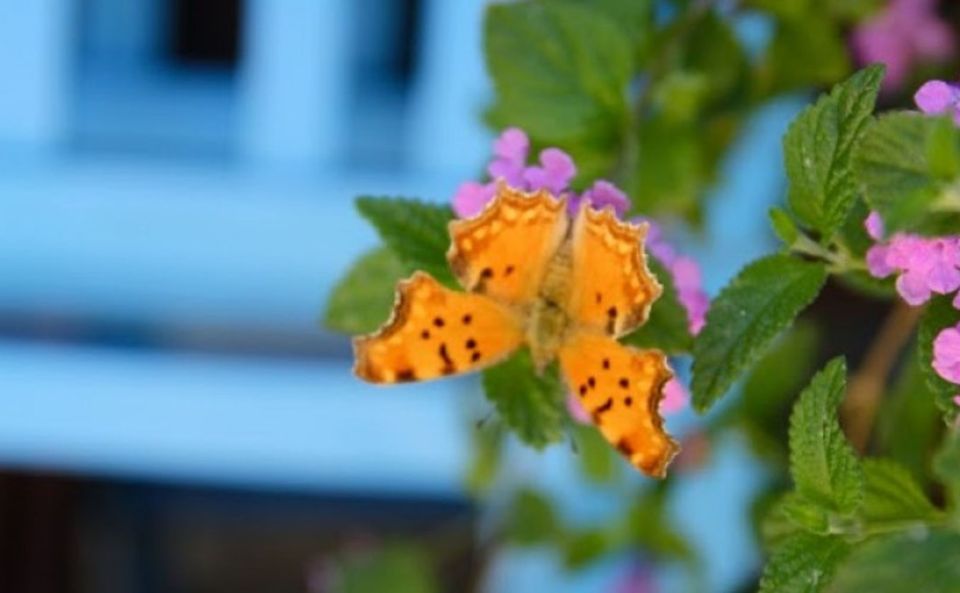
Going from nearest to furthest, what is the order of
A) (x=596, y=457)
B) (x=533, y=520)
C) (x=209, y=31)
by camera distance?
1. (x=596, y=457)
2. (x=533, y=520)
3. (x=209, y=31)

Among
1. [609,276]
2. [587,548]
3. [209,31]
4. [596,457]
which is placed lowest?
[587,548]

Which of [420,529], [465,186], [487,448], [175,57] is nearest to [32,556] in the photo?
[420,529]

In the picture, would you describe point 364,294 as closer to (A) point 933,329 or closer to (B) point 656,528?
(A) point 933,329

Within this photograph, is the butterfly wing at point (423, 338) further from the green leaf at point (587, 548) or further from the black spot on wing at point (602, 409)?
the green leaf at point (587, 548)

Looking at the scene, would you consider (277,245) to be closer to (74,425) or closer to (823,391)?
(74,425)

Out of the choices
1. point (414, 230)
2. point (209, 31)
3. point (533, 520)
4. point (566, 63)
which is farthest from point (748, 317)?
point (209, 31)

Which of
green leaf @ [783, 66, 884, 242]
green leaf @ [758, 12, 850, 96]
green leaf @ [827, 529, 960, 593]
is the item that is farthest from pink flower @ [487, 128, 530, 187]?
green leaf @ [758, 12, 850, 96]
